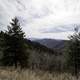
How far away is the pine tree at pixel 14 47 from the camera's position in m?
26.2

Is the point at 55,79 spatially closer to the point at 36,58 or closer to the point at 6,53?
the point at 6,53

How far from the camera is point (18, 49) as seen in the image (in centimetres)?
2645

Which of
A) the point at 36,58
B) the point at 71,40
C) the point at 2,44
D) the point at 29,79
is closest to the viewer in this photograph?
the point at 29,79

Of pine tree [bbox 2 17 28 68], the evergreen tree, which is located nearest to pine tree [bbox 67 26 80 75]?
the evergreen tree

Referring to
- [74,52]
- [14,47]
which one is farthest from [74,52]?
[14,47]

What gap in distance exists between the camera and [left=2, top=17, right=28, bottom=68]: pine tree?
2619cm

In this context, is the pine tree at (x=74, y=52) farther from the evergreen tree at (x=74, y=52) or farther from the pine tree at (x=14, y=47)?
the pine tree at (x=14, y=47)

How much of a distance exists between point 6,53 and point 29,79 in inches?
871

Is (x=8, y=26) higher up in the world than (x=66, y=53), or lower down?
higher up

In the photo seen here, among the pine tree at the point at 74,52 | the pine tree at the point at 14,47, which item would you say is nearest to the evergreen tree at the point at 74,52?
the pine tree at the point at 74,52

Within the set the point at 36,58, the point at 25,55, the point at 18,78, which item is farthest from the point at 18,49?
the point at 36,58

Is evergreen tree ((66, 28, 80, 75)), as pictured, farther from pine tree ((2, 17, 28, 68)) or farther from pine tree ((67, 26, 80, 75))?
pine tree ((2, 17, 28, 68))

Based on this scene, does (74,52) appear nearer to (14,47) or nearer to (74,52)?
(74,52)

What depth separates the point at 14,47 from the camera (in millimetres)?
26297
